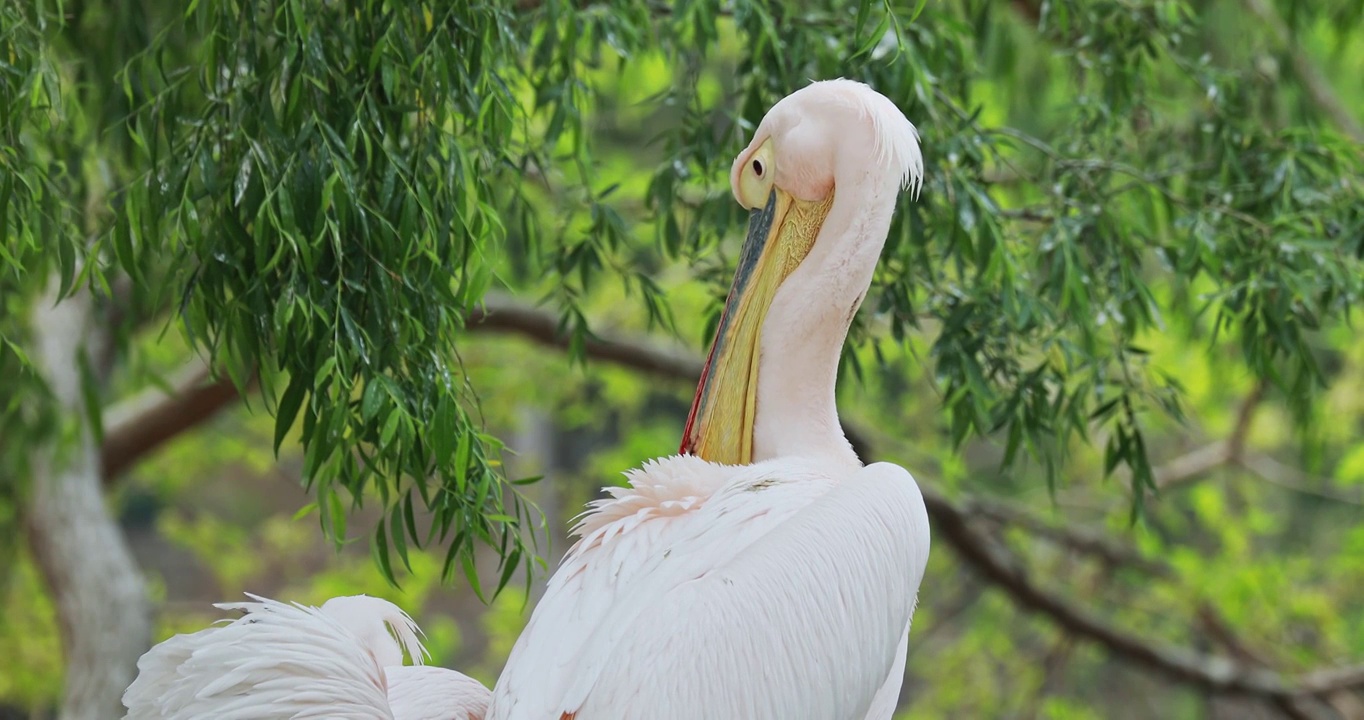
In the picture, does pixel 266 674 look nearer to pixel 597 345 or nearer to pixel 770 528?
pixel 770 528

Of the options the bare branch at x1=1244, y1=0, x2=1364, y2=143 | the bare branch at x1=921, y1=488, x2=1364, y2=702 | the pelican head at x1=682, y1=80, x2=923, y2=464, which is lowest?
the bare branch at x1=921, y1=488, x2=1364, y2=702

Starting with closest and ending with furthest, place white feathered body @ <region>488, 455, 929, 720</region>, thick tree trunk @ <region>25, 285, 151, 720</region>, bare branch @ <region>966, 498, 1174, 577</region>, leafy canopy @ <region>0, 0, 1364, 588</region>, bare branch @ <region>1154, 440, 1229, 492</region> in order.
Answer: white feathered body @ <region>488, 455, 929, 720</region>
leafy canopy @ <region>0, 0, 1364, 588</region>
thick tree trunk @ <region>25, 285, 151, 720</region>
bare branch @ <region>966, 498, 1174, 577</region>
bare branch @ <region>1154, 440, 1229, 492</region>

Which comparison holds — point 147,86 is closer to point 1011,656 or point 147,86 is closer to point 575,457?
point 1011,656

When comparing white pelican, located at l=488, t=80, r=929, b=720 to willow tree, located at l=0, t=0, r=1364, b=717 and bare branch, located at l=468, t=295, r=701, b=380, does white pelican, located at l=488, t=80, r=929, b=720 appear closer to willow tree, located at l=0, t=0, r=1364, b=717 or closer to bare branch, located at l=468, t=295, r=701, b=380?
willow tree, located at l=0, t=0, r=1364, b=717

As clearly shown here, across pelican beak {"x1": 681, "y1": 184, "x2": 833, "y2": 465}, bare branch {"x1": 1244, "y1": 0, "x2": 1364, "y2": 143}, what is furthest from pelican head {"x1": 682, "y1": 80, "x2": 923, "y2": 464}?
bare branch {"x1": 1244, "y1": 0, "x2": 1364, "y2": 143}

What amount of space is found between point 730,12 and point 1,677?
18.9 feet

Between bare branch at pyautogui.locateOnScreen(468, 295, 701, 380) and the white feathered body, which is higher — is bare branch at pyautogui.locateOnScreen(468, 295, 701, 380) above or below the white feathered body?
below

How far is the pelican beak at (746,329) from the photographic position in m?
2.49

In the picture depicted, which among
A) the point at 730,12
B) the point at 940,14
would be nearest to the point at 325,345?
the point at 730,12

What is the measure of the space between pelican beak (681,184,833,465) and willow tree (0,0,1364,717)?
0.29 m

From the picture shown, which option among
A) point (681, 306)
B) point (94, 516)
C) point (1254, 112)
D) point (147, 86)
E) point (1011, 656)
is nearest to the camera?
point (147, 86)

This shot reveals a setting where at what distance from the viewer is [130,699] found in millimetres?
2148

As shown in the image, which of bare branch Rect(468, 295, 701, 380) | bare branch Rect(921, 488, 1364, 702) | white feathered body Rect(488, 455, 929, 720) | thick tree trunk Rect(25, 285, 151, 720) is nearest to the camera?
white feathered body Rect(488, 455, 929, 720)

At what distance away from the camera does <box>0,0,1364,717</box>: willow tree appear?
2.35m
